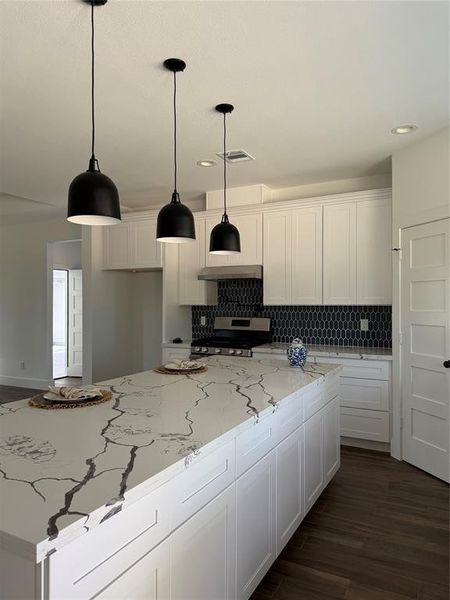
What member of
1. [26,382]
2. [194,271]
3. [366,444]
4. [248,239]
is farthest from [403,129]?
[26,382]

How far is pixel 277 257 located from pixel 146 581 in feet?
12.2

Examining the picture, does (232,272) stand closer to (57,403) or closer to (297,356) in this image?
(297,356)

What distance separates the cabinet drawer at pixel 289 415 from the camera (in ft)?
6.96

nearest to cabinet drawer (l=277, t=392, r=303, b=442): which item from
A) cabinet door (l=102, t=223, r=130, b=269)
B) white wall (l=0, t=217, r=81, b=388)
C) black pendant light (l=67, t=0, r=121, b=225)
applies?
black pendant light (l=67, t=0, r=121, b=225)

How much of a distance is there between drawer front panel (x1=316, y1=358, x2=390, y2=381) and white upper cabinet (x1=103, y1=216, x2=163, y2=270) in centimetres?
250

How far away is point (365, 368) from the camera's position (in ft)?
13.1

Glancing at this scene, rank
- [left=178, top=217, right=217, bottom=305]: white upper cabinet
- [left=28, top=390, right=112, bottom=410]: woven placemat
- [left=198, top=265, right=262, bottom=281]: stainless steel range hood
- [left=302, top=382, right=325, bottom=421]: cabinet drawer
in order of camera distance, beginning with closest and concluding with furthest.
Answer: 1. [left=28, top=390, right=112, bottom=410]: woven placemat
2. [left=302, top=382, right=325, bottom=421]: cabinet drawer
3. [left=198, top=265, right=262, bottom=281]: stainless steel range hood
4. [left=178, top=217, right=217, bottom=305]: white upper cabinet

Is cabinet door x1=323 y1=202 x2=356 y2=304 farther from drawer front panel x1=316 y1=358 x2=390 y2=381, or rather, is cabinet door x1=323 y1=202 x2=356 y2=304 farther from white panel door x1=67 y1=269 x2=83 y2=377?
white panel door x1=67 y1=269 x2=83 y2=377

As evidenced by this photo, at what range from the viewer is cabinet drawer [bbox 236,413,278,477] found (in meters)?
1.72

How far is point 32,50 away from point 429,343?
11.4 ft

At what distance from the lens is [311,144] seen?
11.9ft

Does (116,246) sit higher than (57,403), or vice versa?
(116,246)

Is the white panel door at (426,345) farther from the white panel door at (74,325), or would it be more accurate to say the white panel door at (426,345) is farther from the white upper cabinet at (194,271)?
the white panel door at (74,325)

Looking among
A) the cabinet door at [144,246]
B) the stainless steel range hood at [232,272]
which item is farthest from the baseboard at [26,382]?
the stainless steel range hood at [232,272]
